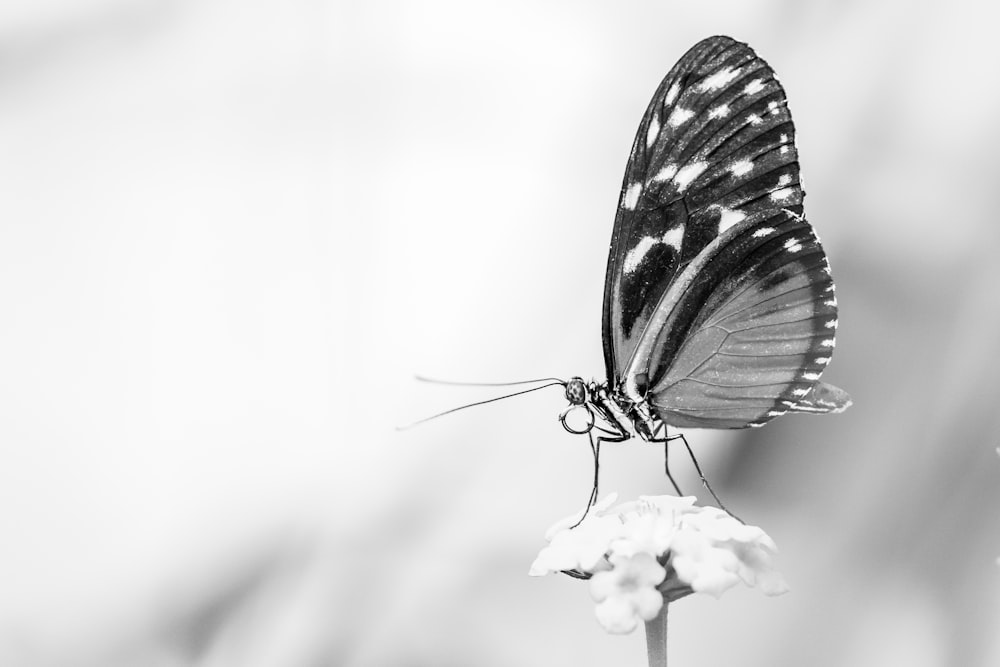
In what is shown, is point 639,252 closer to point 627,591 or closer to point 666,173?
point 666,173

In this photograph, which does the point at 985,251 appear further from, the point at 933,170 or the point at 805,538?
the point at 805,538

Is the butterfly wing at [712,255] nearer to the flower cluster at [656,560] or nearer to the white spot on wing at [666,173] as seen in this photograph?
the white spot on wing at [666,173]

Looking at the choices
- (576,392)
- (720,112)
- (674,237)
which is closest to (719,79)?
(720,112)

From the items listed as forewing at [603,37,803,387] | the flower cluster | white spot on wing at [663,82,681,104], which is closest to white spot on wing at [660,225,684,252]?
forewing at [603,37,803,387]

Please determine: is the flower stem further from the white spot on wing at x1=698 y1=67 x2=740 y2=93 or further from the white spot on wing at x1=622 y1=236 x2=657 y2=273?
the white spot on wing at x1=698 y1=67 x2=740 y2=93

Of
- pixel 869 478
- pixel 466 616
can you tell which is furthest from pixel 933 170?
pixel 466 616

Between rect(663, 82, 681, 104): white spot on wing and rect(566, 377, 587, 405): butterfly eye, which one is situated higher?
rect(663, 82, 681, 104): white spot on wing

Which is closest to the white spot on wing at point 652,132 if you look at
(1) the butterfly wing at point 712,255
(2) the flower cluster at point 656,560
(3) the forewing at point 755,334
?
(1) the butterfly wing at point 712,255
